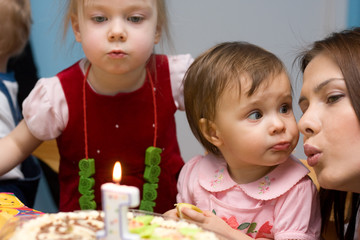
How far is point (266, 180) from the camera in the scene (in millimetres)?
1157

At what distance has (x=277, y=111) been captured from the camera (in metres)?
1.12

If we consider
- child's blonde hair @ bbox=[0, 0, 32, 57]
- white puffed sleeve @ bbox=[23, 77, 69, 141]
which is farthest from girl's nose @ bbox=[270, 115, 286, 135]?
child's blonde hair @ bbox=[0, 0, 32, 57]

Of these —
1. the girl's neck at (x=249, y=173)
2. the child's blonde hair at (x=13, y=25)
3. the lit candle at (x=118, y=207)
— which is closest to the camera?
the lit candle at (x=118, y=207)

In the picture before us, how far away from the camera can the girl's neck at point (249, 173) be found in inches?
46.7

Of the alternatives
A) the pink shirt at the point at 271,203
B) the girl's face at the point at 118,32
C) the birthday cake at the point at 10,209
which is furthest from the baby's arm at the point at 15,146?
the pink shirt at the point at 271,203

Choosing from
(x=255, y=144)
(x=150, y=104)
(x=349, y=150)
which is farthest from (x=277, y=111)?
(x=150, y=104)


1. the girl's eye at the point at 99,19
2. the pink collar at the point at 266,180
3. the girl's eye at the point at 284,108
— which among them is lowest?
the pink collar at the point at 266,180

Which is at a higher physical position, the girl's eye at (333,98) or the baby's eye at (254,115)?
the girl's eye at (333,98)

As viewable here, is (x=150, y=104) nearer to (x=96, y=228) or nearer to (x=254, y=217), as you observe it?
(x=254, y=217)

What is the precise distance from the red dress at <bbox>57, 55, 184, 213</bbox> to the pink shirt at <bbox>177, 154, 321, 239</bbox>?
29 centimetres

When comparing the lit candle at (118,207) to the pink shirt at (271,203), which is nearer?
the lit candle at (118,207)

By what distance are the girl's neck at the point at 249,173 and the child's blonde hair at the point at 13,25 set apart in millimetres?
1033

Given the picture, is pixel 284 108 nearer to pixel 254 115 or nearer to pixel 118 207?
pixel 254 115

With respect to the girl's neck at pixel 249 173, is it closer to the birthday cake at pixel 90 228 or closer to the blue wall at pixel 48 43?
the birthday cake at pixel 90 228
